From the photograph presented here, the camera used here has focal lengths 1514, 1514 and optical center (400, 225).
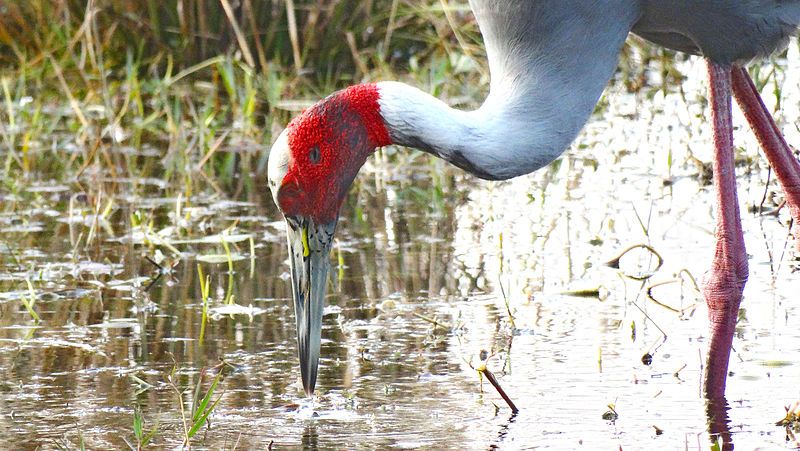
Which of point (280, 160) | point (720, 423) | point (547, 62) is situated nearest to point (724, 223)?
point (547, 62)

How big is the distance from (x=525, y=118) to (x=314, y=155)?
27.6 inches

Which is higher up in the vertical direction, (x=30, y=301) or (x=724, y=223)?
(x=724, y=223)

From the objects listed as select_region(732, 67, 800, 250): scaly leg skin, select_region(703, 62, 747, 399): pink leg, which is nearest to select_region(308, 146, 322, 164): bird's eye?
select_region(703, 62, 747, 399): pink leg

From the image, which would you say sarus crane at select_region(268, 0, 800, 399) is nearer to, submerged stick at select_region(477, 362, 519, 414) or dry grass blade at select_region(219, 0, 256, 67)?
submerged stick at select_region(477, 362, 519, 414)

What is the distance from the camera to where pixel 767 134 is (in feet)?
18.6

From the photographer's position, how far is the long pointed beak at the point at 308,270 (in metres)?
4.99

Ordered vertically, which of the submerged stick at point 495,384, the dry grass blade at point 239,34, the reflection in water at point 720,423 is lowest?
the reflection in water at point 720,423

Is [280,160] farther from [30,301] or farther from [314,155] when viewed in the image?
[30,301]

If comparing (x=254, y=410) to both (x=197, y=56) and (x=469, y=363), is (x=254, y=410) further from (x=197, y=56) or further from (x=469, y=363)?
(x=197, y=56)

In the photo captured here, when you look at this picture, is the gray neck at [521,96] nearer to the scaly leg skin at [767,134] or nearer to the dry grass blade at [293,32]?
the scaly leg skin at [767,134]

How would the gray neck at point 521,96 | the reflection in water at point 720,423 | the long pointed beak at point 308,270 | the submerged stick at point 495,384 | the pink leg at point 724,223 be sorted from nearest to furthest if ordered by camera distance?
the reflection in water at point 720,423 → the submerged stick at point 495,384 → the gray neck at point 521,96 → the long pointed beak at point 308,270 → the pink leg at point 724,223

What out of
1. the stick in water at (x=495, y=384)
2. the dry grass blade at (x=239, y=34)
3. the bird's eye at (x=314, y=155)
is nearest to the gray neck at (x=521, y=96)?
the bird's eye at (x=314, y=155)

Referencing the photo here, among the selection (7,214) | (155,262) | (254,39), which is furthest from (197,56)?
(155,262)

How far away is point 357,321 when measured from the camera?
5699mm
